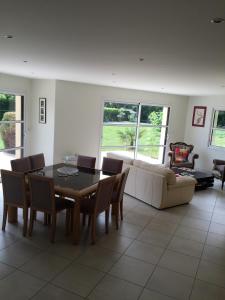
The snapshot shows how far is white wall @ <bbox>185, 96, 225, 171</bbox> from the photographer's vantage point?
27.4ft

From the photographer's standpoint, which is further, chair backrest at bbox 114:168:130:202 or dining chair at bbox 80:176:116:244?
chair backrest at bbox 114:168:130:202

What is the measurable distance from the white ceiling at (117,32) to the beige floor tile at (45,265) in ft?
8.36

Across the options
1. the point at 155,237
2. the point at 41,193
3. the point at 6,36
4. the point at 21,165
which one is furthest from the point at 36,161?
the point at 6,36

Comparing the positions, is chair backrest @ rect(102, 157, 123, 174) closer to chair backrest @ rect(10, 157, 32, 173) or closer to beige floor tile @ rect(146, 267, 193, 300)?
chair backrest @ rect(10, 157, 32, 173)

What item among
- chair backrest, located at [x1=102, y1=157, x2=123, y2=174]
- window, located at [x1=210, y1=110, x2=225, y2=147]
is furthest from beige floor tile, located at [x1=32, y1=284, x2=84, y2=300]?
window, located at [x1=210, y1=110, x2=225, y2=147]

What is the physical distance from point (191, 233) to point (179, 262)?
0.96 metres

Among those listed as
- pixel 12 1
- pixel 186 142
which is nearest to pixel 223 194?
pixel 186 142

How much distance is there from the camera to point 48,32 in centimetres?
244

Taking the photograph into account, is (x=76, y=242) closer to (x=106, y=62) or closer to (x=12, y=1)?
(x=106, y=62)

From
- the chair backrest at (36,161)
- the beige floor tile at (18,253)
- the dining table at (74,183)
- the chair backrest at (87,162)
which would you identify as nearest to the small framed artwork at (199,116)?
the chair backrest at (87,162)

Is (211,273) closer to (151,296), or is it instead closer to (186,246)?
(186,246)

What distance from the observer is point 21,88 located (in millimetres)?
6605

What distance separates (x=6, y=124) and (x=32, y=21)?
4826 millimetres

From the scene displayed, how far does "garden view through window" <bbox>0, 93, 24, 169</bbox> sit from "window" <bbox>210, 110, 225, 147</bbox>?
5.97 metres
